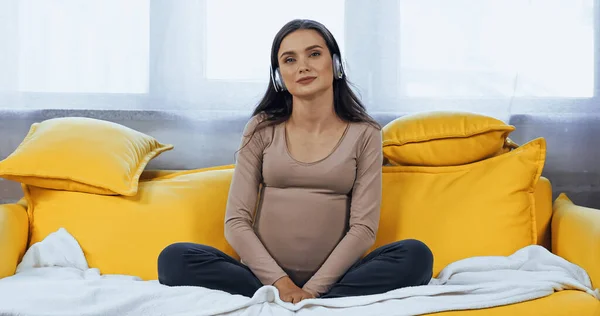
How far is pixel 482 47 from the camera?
83.3 inches

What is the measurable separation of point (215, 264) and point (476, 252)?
2.21ft

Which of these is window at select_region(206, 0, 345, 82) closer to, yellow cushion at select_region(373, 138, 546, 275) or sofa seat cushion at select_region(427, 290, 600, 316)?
yellow cushion at select_region(373, 138, 546, 275)

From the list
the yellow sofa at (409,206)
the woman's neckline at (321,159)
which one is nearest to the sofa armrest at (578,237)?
the yellow sofa at (409,206)

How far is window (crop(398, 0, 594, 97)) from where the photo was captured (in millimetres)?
2113

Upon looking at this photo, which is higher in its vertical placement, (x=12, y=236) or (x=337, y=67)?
(x=337, y=67)

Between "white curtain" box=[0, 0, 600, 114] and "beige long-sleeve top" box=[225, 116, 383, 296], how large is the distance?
0.47 meters

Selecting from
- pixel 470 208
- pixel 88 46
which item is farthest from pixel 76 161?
pixel 470 208

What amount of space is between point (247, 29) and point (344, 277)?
95 centimetres

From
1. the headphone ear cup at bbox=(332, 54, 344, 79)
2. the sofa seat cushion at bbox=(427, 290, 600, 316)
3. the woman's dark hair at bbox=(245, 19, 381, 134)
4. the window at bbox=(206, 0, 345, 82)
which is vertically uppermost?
the window at bbox=(206, 0, 345, 82)

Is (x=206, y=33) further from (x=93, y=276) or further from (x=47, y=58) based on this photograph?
(x=93, y=276)

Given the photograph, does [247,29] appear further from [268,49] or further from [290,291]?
[290,291]

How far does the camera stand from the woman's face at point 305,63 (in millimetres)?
1632

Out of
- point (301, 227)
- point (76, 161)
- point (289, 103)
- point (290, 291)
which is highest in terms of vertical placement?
point (289, 103)

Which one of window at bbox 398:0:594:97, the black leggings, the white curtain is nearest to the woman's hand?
the black leggings
